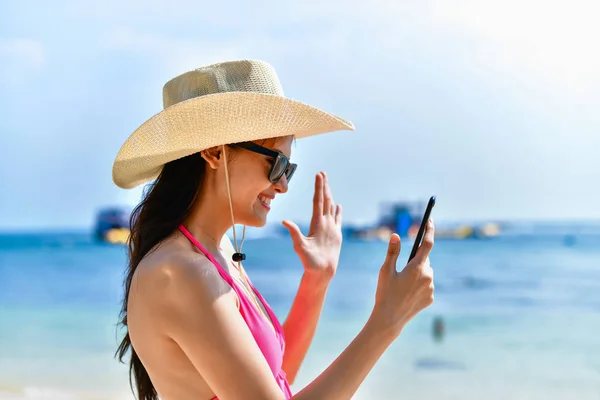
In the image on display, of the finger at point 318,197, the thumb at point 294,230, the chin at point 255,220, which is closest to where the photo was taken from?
the chin at point 255,220

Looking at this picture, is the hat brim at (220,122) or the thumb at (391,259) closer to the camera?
the thumb at (391,259)

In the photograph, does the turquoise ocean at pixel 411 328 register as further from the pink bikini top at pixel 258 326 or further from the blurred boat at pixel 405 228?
the blurred boat at pixel 405 228

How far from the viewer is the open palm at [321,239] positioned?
2.14 metres

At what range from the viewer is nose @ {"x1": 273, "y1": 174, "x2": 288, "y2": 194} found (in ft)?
6.24

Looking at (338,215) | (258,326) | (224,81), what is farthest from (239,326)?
(338,215)

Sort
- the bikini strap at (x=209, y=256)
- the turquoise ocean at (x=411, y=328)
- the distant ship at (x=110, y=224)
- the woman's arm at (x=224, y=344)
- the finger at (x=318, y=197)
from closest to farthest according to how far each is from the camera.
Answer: the woman's arm at (x=224, y=344), the bikini strap at (x=209, y=256), the finger at (x=318, y=197), the turquoise ocean at (x=411, y=328), the distant ship at (x=110, y=224)

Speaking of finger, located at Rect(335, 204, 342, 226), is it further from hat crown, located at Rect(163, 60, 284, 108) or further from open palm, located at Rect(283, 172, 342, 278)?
hat crown, located at Rect(163, 60, 284, 108)

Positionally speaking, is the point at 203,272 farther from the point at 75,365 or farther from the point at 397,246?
the point at 75,365

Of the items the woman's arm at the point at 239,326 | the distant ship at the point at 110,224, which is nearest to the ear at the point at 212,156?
the woman's arm at the point at 239,326

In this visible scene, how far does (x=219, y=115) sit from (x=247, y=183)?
15cm

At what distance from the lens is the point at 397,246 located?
65.9 inches

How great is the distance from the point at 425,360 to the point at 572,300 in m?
7.33

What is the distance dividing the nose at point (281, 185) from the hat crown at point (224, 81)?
0.19 m

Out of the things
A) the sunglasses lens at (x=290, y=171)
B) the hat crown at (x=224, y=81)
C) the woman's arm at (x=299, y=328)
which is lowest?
the woman's arm at (x=299, y=328)
